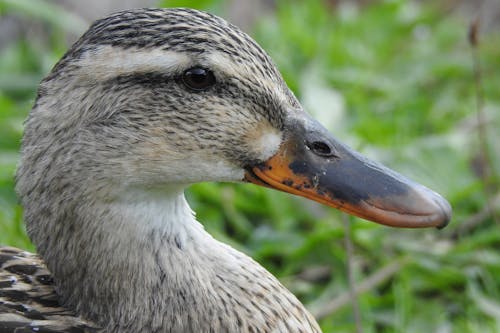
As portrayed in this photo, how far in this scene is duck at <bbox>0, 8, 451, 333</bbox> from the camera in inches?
85.0

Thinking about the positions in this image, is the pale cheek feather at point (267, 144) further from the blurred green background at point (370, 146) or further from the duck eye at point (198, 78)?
the blurred green background at point (370, 146)

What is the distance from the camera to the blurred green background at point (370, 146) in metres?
3.35

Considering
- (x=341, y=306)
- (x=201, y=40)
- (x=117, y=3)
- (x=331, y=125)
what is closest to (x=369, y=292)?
(x=341, y=306)

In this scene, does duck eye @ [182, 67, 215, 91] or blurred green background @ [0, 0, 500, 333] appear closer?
duck eye @ [182, 67, 215, 91]

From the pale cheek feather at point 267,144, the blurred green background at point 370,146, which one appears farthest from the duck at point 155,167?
the blurred green background at point 370,146

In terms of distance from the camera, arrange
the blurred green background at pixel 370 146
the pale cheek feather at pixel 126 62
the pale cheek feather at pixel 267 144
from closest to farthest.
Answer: the pale cheek feather at pixel 126 62 → the pale cheek feather at pixel 267 144 → the blurred green background at pixel 370 146

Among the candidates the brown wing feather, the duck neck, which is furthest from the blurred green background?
the duck neck

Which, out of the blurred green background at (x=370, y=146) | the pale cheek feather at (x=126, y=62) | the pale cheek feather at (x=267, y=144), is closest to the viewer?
the pale cheek feather at (x=126, y=62)

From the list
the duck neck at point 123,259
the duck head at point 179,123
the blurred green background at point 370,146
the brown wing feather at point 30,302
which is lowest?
the brown wing feather at point 30,302

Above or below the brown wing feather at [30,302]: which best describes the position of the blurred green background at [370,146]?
above

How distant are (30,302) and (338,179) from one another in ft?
2.67

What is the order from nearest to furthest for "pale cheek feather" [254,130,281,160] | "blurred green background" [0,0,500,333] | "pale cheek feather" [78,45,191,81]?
1. "pale cheek feather" [78,45,191,81]
2. "pale cheek feather" [254,130,281,160]
3. "blurred green background" [0,0,500,333]

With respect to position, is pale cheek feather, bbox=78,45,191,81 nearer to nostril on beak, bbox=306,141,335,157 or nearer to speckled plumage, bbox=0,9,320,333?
speckled plumage, bbox=0,9,320,333

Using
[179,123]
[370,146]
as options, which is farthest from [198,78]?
[370,146]
